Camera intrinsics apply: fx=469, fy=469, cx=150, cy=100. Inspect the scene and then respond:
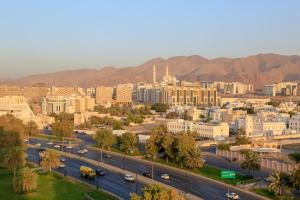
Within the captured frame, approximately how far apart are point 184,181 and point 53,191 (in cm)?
873

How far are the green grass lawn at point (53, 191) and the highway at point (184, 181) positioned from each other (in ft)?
17.6

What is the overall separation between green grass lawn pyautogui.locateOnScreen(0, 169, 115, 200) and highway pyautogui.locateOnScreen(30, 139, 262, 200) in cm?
537

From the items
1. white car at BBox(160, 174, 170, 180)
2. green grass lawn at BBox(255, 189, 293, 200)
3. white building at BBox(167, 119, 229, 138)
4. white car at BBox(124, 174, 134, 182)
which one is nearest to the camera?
green grass lawn at BBox(255, 189, 293, 200)

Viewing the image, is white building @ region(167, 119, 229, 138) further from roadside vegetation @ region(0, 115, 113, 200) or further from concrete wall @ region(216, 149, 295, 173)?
roadside vegetation @ region(0, 115, 113, 200)

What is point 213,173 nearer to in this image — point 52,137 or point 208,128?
point 208,128

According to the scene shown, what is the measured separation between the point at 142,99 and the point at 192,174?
9611 cm

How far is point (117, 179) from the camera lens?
105ft

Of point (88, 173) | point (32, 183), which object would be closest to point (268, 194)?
point (88, 173)

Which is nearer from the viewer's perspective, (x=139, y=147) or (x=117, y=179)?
(x=117, y=179)

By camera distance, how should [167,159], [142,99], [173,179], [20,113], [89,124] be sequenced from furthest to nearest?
[142,99] → [20,113] → [89,124] → [167,159] → [173,179]

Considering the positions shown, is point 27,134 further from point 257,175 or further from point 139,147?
point 257,175

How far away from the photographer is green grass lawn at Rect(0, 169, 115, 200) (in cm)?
2633

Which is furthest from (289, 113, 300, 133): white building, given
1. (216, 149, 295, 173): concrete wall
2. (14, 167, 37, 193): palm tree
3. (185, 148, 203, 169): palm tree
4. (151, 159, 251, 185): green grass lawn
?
(14, 167, 37, 193): palm tree

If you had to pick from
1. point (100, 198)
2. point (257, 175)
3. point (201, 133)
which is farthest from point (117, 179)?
point (201, 133)
